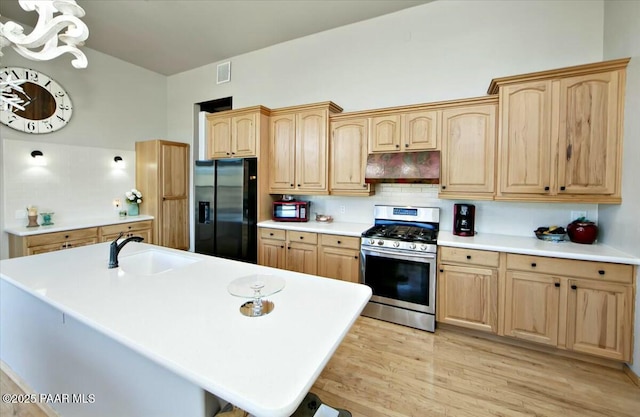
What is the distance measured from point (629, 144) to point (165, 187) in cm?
528

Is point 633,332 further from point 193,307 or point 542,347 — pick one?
point 193,307

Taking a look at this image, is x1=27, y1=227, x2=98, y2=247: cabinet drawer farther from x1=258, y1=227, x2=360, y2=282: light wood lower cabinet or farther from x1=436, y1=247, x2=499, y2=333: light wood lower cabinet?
x1=436, y1=247, x2=499, y2=333: light wood lower cabinet

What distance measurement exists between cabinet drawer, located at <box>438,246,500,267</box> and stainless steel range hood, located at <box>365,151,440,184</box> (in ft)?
2.27

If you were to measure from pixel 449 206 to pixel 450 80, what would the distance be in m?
1.35

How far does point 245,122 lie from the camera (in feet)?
11.7

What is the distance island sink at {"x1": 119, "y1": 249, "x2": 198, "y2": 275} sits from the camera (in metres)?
1.92

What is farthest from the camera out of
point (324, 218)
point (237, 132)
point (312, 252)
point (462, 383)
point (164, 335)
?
point (237, 132)

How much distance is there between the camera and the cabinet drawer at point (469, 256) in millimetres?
Result: 2361

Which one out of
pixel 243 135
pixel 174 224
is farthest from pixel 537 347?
pixel 174 224

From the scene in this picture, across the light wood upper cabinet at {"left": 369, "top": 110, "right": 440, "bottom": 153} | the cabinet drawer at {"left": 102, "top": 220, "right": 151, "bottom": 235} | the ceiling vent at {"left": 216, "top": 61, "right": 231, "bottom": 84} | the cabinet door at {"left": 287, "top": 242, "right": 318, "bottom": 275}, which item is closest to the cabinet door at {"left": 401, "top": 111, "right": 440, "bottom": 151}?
the light wood upper cabinet at {"left": 369, "top": 110, "right": 440, "bottom": 153}

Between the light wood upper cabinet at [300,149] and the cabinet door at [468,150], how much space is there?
129 cm

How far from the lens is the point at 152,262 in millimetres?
2076

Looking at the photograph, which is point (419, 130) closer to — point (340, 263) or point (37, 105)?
point (340, 263)

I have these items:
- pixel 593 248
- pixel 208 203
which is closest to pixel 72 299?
pixel 208 203
